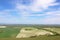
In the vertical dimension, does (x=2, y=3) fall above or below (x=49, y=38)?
above

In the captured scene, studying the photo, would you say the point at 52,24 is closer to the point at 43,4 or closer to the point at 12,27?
the point at 43,4

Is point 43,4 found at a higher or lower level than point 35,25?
higher

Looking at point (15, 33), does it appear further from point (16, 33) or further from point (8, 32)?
point (8, 32)

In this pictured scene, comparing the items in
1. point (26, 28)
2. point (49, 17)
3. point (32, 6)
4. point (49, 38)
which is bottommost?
point (49, 38)

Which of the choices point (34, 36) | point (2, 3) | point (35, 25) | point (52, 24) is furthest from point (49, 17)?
point (2, 3)

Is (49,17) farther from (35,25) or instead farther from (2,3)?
(2,3)

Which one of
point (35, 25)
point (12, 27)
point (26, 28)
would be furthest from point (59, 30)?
point (12, 27)

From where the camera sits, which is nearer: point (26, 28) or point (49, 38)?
point (49, 38)

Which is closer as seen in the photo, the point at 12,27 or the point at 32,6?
the point at 32,6

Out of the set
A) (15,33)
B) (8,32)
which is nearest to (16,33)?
(15,33)
